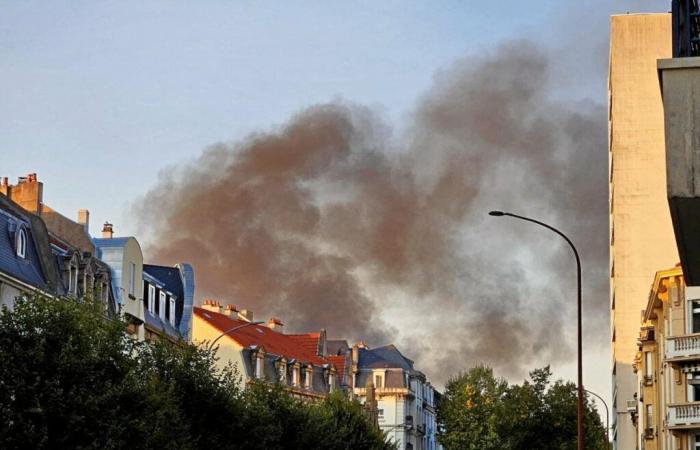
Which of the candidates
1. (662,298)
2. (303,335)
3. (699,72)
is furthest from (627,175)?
(699,72)

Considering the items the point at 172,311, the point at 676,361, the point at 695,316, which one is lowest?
the point at 676,361

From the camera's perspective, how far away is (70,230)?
7238cm

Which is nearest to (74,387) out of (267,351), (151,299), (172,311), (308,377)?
(151,299)

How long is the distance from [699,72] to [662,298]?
207ft

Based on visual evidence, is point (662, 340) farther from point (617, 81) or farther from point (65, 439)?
point (65, 439)

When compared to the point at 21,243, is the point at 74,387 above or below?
below

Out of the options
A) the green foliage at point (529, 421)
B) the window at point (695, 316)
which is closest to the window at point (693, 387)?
the window at point (695, 316)

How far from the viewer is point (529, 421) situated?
118125mm

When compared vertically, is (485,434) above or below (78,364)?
above

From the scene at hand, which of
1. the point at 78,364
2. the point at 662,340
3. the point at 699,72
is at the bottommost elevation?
the point at 699,72

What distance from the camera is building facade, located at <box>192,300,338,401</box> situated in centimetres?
10994

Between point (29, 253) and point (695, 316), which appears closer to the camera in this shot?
point (29, 253)

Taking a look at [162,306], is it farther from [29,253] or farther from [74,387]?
[74,387]

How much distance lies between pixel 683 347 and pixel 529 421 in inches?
2141
